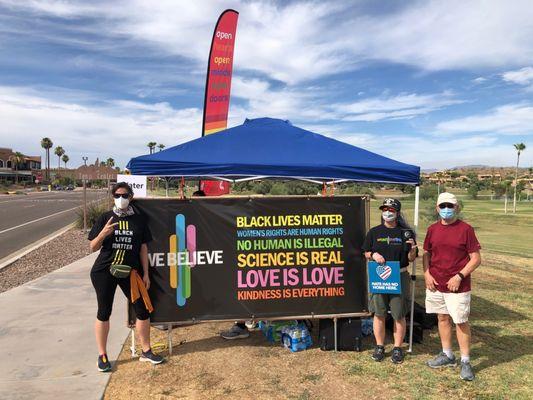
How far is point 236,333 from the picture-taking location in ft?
18.1

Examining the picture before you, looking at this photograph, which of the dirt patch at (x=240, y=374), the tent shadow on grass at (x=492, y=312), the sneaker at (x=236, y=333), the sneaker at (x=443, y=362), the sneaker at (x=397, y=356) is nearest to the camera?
the dirt patch at (x=240, y=374)

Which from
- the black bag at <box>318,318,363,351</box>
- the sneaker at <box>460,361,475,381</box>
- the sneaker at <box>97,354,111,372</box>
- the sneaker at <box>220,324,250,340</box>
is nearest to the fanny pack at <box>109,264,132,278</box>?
the sneaker at <box>97,354,111,372</box>

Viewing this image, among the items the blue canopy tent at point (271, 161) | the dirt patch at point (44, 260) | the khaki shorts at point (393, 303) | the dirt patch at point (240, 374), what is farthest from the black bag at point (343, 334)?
the dirt patch at point (44, 260)

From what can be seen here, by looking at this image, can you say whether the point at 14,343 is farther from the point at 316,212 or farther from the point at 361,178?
the point at 361,178

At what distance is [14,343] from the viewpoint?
5.10 meters

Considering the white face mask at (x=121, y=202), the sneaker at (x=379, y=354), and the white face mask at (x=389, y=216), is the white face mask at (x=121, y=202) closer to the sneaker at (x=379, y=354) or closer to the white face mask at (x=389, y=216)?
the white face mask at (x=389, y=216)

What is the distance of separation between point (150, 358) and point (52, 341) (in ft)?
4.81

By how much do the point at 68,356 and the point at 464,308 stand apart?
171 inches

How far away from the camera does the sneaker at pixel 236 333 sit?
215 inches

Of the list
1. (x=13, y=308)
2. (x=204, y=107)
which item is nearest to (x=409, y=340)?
(x=13, y=308)

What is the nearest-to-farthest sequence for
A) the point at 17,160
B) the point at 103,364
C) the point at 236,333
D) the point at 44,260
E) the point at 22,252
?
the point at 103,364
the point at 236,333
the point at 44,260
the point at 22,252
the point at 17,160

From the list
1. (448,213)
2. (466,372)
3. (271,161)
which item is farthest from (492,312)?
(271,161)

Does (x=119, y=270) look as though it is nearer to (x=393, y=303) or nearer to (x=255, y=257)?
(x=255, y=257)

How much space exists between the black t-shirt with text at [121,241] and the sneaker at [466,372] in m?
3.60
